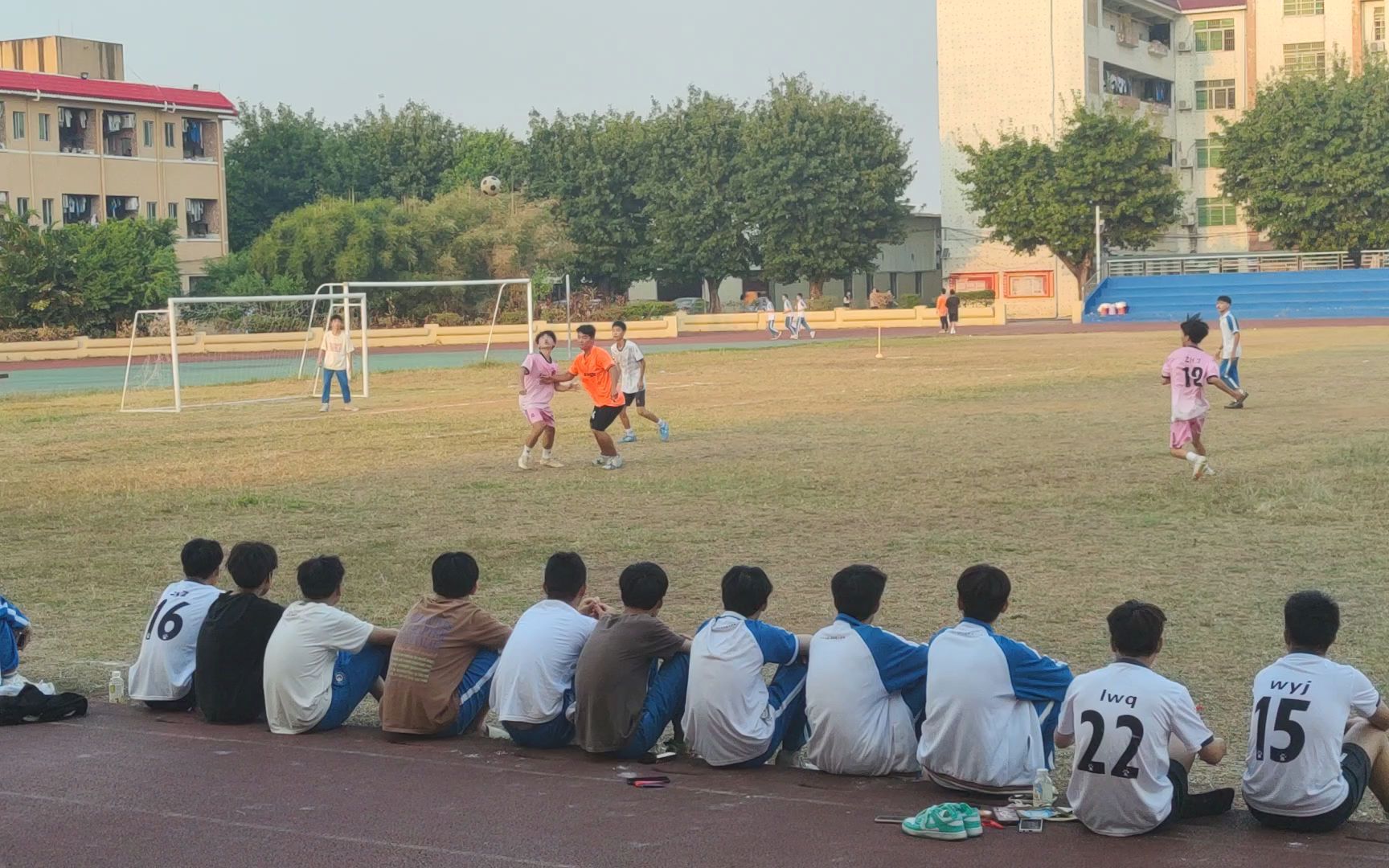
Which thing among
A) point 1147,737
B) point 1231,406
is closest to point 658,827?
point 1147,737

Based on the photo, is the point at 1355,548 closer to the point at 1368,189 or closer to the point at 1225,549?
the point at 1225,549

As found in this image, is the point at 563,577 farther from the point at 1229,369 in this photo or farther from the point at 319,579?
the point at 1229,369

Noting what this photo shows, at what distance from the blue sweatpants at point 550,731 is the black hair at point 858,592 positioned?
4.68 ft

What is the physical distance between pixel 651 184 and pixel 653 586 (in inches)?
2770

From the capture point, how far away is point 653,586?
723cm

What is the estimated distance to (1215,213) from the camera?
251 ft

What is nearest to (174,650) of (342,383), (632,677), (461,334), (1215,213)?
(632,677)

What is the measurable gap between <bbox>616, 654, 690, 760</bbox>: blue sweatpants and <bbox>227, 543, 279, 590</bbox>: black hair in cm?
209

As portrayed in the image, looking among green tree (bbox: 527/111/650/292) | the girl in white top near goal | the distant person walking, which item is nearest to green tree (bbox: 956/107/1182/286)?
the distant person walking

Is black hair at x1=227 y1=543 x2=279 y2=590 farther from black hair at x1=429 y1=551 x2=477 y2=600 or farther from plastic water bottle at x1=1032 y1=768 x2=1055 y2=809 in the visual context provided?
plastic water bottle at x1=1032 y1=768 x2=1055 y2=809

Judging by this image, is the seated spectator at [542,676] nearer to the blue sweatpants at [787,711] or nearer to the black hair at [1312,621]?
the blue sweatpants at [787,711]

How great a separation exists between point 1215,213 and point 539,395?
64.5 m

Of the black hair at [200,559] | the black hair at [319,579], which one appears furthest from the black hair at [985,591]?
the black hair at [200,559]

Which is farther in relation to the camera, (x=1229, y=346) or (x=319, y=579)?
(x=1229, y=346)
